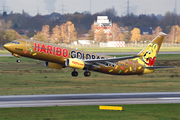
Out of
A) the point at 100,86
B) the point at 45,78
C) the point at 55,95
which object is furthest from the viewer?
the point at 45,78

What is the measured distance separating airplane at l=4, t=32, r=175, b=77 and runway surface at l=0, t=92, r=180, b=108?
254 inches

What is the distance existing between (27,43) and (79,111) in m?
19.0

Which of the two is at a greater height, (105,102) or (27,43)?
(27,43)

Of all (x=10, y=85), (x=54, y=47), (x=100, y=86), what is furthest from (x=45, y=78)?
(x=54, y=47)

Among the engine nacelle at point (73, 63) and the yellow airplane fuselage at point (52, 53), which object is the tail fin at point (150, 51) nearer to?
the yellow airplane fuselage at point (52, 53)

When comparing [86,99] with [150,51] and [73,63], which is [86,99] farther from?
[150,51]

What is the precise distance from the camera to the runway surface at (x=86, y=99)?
Answer: 44438 mm

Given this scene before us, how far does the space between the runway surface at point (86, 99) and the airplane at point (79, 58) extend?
6449 millimetres

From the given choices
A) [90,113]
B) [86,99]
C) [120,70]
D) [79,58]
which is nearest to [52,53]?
[79,58]

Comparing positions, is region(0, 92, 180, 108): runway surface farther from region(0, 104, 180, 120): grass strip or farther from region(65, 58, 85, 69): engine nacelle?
region(65, 58, 85, 69): engine nacelle

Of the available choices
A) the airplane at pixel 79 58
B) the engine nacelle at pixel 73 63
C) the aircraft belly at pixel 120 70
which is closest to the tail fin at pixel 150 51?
the airplane at pixel 79 58

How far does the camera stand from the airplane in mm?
52188

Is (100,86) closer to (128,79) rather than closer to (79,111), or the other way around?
(128,79)

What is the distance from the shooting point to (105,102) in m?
45.4
